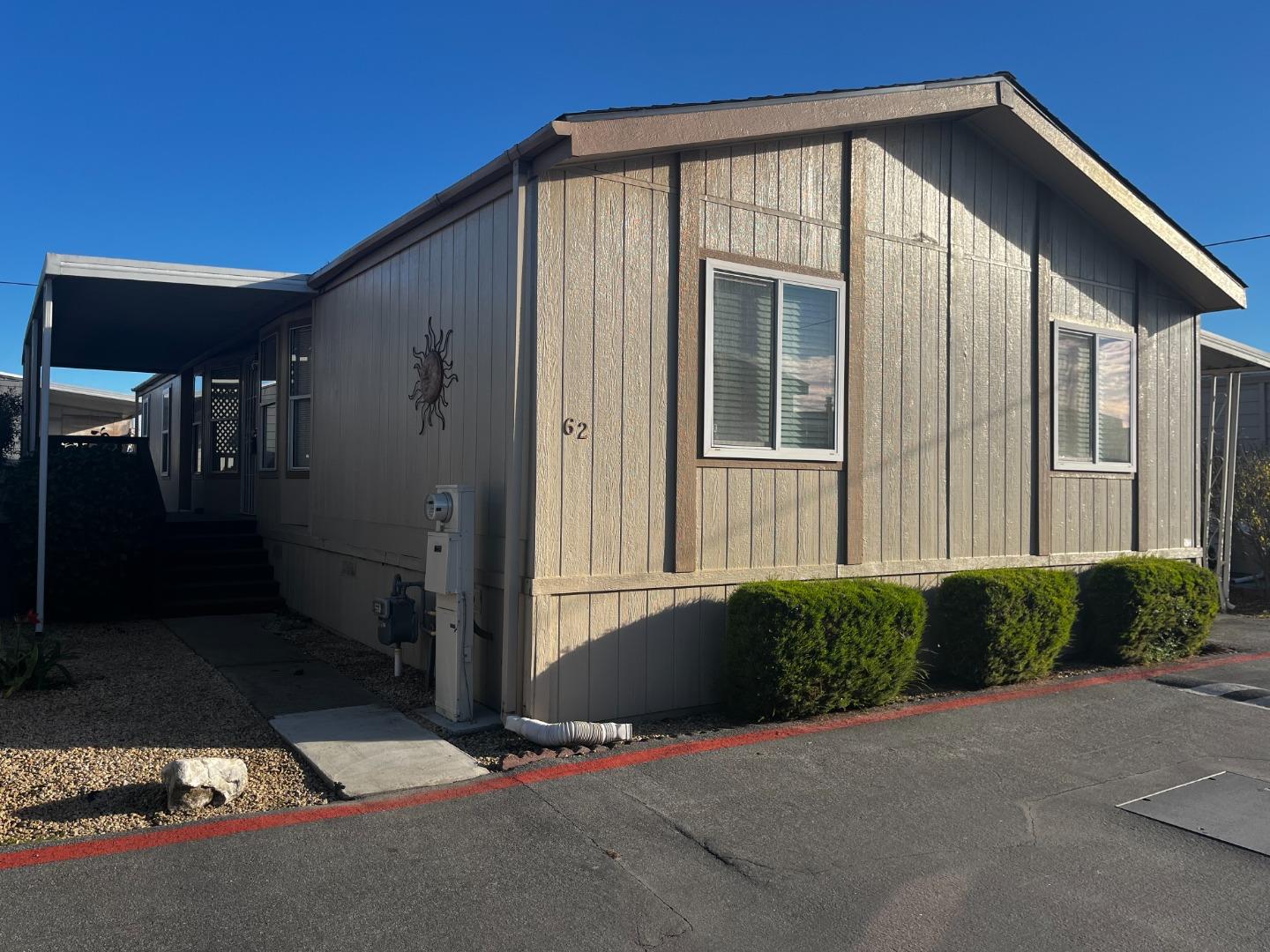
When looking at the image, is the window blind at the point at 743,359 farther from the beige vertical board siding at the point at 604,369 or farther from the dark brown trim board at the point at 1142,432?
the dark brown trim board at the point at 1142,432

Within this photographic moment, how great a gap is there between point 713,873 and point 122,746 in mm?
3492

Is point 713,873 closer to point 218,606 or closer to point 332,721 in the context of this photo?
point 332,721

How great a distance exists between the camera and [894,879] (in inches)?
148

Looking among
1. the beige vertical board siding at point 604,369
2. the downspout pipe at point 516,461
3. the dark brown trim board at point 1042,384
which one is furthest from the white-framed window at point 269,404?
the dark brown trim board at point 1042,384

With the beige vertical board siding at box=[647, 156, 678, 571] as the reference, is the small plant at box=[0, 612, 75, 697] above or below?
below

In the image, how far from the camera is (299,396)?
1012cm

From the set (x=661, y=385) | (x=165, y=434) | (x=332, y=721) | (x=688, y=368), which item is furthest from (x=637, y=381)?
(x=165, y=434)

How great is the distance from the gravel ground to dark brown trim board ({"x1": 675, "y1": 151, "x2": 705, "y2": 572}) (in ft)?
8.66

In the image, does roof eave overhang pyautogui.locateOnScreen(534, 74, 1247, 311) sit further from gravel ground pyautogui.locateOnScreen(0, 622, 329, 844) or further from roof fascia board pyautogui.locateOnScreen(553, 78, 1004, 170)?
gravel ground pyautogui.locateOnScreen(0, 622, 329, 844)

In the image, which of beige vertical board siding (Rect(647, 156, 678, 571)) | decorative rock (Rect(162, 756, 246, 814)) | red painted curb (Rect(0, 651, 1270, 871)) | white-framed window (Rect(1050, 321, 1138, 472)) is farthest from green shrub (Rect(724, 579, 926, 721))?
white-framed window (Rect(1050, 321, 1138, 472))

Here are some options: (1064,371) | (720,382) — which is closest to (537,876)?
(720,382)

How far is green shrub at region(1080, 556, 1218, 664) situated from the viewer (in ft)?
26.7

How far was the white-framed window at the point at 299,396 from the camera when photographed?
10.0 metres

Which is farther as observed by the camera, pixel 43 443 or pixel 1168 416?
pixel 1168 416
